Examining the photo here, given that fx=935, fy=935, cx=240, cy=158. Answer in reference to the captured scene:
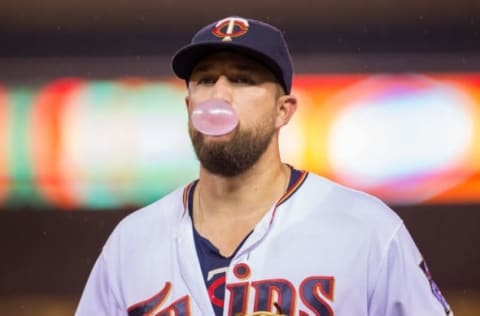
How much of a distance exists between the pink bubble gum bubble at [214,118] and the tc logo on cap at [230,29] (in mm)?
121

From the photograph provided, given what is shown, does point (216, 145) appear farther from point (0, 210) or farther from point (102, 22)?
point (0, 210)

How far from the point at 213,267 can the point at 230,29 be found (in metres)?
0.41

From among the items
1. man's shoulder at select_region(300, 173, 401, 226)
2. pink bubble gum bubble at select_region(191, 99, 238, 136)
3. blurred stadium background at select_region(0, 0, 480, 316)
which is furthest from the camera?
blurred stadium background at select_region(0, 0, 480, 316)

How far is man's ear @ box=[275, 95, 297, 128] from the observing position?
1632mm

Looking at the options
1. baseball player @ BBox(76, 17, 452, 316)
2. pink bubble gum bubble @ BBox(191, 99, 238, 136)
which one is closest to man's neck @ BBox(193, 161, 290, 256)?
baseball player @ BBox(76, 17, 452, 316)

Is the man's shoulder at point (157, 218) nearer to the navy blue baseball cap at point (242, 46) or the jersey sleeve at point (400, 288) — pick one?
the navy blue baseball cap at point (242, 46)

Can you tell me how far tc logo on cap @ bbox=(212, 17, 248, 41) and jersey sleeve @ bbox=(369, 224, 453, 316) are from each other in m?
0.44

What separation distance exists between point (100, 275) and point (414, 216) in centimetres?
122

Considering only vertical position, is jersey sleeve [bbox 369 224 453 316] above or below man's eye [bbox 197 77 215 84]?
below

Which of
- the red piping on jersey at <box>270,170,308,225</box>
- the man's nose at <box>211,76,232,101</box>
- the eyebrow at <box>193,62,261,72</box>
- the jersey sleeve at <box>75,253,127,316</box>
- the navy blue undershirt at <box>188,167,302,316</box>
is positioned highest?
the eyebrow at <box>193,62,261,72</box>

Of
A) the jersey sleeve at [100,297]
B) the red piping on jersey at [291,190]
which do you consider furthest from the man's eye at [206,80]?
the jersey sleeve at [100,297]

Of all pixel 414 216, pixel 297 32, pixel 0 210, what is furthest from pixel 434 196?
pixel 0 210

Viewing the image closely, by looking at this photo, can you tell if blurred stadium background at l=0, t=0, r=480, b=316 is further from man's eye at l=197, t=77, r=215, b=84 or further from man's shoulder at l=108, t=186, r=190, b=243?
man's eye at l=197, t=77, r=215, b=84

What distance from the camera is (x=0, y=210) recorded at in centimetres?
277
